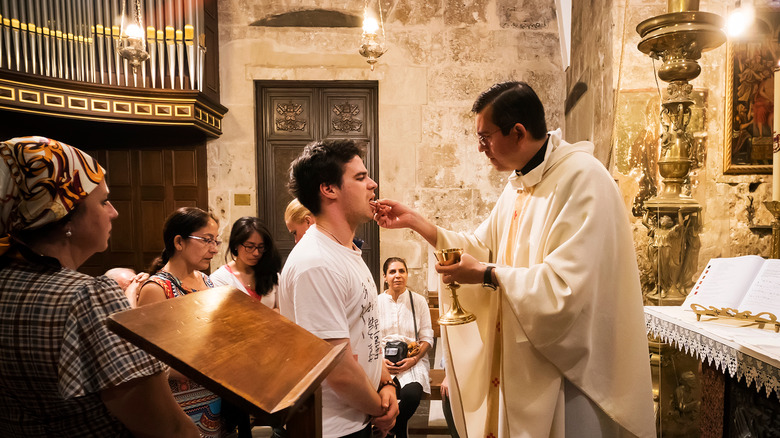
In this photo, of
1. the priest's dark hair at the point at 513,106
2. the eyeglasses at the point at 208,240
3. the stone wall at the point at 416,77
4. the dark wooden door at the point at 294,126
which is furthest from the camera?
the dark wooden door at the point at 294,126

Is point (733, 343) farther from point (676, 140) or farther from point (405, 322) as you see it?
point (405, 322)

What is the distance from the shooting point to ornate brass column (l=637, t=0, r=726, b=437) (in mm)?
2977

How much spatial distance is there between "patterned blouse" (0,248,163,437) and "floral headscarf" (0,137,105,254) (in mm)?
121

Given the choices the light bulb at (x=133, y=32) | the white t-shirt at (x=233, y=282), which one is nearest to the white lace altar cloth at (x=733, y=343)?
the white t-shirt at (x=233, y=282)

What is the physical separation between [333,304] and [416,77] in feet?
17.2

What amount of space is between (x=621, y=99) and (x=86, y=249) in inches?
162

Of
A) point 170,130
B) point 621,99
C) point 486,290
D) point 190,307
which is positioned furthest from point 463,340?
point 170,130

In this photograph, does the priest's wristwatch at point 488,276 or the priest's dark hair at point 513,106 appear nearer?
the priest's wristwatch at point 488,276

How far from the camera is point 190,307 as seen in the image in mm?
1002

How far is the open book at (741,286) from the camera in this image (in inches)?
85.9

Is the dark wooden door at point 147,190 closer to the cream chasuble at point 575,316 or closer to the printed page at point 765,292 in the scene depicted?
the cream chasuble at point 575,316

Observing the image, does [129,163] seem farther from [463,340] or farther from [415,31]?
[463,340]

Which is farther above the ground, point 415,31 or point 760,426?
point 415,31

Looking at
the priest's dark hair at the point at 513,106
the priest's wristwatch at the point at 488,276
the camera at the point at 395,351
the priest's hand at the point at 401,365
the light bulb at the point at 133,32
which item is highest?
the light bulb at the point at 133,32
